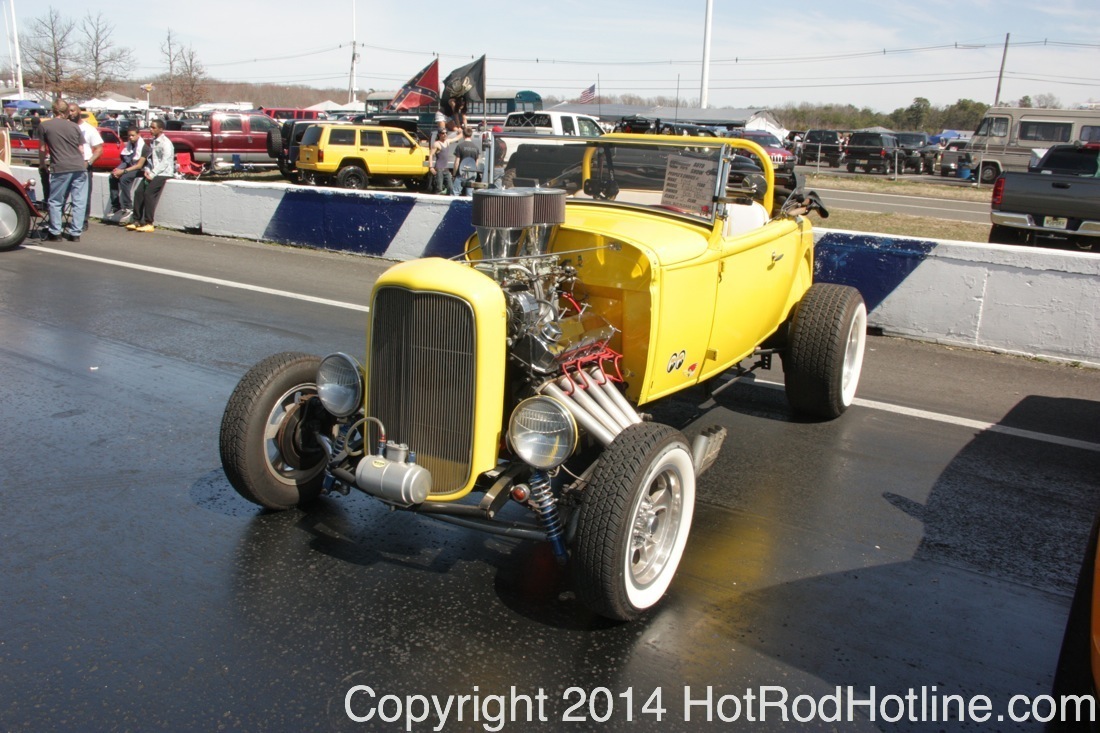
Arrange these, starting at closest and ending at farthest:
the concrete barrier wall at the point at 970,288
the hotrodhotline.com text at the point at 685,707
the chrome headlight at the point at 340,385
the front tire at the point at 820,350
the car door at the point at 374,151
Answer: the hotrodhotline.com text at the point at 685,707 < the chrome headlight at the point at 340,385 < the front tire at the point at 820,350 < the concrete barrier wall at the point at 970,288 < the car door at the point at 374,151

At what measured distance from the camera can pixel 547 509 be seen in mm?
3443

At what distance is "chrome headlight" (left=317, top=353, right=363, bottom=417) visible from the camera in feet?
12.8

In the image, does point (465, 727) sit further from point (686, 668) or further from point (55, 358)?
point (55, 358)

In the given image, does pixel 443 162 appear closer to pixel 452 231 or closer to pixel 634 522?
pixel 452 231

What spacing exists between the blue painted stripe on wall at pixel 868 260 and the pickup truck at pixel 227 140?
2225 cm

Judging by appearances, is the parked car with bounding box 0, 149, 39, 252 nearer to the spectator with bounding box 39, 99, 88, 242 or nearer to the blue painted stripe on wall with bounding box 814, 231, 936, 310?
the spectator with bounding box 39, 99, 88, 242

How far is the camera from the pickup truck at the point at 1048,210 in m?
11.3

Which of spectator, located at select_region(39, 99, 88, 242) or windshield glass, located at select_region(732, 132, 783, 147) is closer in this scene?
spectator, located at select_region(39, 99, 88, 242)

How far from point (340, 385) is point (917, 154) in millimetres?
38361

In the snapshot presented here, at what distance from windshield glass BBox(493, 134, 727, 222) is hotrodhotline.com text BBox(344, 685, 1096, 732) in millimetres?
2577

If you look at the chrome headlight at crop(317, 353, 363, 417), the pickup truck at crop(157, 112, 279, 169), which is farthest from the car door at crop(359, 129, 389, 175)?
the chrome headlight at crop(317, 353, 363, 417)

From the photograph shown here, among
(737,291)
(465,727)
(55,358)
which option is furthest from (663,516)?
(55,358)

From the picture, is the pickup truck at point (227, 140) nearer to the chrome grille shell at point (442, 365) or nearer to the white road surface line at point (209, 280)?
the white road surface line at point (209, 280)

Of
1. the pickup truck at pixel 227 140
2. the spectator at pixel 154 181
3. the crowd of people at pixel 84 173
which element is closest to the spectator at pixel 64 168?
the crowd of people at pixel 84 173
